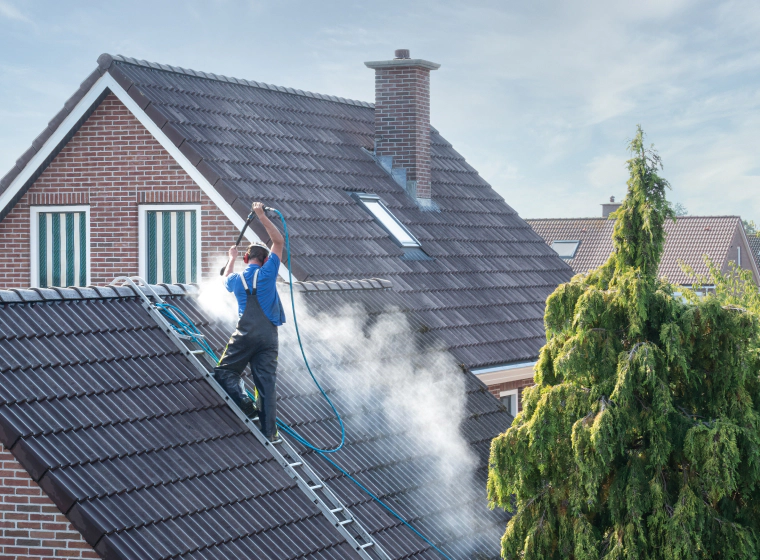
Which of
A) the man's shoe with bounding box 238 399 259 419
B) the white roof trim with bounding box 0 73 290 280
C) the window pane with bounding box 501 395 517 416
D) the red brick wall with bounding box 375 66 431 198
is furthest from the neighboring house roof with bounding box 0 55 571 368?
the man's shoe with bounding box 238 399 259 419

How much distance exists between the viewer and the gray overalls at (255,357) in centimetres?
842

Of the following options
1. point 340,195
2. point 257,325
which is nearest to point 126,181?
point 340,195

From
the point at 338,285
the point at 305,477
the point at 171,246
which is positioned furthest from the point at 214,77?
the point at 305,477

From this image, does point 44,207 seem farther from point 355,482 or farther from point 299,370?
point 355,482

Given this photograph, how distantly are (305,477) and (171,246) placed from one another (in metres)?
7.43

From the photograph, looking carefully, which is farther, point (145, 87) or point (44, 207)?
point (44, 207)

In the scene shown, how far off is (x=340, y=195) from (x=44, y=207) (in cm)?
465

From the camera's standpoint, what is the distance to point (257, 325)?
27.6 ft

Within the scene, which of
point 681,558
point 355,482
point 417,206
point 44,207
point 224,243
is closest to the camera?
point 681,558

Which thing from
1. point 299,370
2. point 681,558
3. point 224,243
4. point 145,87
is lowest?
point 681,558

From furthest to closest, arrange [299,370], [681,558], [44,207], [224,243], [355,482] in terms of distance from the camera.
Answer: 1. [44,207]
2. [224,243]
3. [299,370]
4. [355,482]
5. [681,558]

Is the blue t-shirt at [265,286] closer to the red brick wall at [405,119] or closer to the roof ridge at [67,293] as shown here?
the roof ridge at [67,293]

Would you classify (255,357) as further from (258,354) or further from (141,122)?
(141,122)

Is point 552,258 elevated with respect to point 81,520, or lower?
elevated
